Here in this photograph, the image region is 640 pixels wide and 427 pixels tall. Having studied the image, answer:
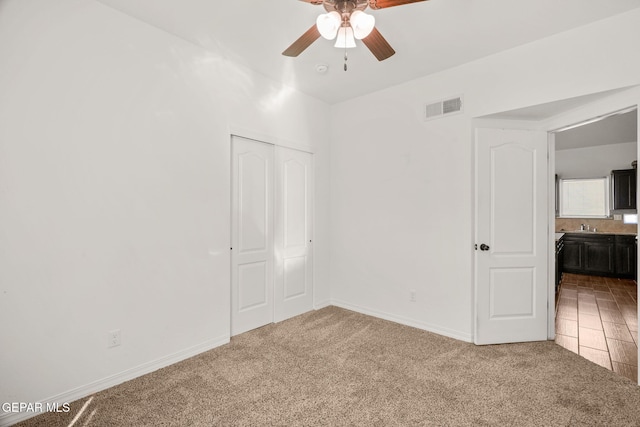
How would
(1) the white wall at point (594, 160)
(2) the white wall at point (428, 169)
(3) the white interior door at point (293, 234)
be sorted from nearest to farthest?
1. (2) the white wall at point (428, 169)
2. (3) the white interior door at point (293, 234)
3. (1) the white wall at point (594, 160)

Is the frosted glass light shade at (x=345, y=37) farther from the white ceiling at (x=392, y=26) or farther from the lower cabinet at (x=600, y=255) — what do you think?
the lower cabinet at (x=600, y=255)

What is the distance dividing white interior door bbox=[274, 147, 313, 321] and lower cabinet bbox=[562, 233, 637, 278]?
5.66m

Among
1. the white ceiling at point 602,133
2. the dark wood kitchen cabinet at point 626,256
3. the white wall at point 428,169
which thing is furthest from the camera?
the dark wood kitchen cabinet at point 626,256

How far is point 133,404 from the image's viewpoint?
2148 mm

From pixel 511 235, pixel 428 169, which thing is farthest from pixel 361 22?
pixel 511 235

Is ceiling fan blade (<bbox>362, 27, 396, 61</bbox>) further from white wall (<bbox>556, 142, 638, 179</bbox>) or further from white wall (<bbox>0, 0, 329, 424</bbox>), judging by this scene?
white wall (<bbox>556, 142, 638, 179</bbox>)

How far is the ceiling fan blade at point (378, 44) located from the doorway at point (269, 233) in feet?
5.81

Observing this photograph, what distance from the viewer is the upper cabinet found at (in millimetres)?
5949

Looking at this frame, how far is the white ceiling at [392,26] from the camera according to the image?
233 cm

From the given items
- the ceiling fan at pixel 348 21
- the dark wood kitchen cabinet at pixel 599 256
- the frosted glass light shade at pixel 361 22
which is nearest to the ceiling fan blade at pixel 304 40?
the ceiling fan at pixel 348 21

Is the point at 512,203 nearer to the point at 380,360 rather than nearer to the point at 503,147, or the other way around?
the point at 503,147

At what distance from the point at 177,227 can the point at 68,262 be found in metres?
0.80

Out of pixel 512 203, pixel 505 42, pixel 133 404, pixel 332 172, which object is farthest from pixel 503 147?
pixel 133 404

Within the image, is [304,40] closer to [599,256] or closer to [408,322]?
[408,322]
